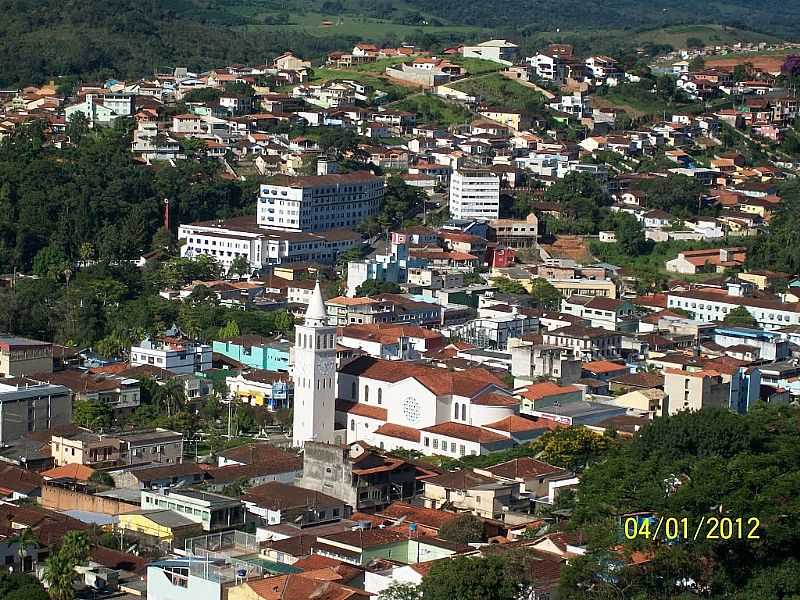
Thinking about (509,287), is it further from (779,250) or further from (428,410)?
(428,410)

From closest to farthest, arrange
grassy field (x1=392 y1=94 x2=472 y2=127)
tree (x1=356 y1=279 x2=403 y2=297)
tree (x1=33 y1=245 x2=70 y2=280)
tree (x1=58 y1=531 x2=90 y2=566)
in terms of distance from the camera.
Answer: tree (x1=58 y1=531 x2=90 y2=566) < tree (x1=356 y1=279 x2=403 y2=297) < tree (x1=33 y1=245 x2=70 y2=280) < grassy field (x1=392 y1=94 x2=472 y2=127)

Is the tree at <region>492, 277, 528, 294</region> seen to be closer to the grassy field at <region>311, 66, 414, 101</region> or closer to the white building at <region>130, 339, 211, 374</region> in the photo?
the white building at <region>130, 339, 211, 374</region>

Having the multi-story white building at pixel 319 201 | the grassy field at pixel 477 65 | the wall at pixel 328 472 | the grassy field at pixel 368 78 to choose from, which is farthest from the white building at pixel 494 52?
the wall at pixel 328 472

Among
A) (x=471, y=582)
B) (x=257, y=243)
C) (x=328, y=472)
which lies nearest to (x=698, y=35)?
(x=257, y=243)

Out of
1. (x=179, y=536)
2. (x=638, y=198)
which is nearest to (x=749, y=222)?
(x=638, y=198)

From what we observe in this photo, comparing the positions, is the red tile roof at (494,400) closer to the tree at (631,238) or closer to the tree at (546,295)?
the tree at (546,295)

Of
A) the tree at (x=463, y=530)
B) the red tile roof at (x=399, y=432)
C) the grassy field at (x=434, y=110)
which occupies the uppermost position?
the grassy field at (x=434, y=110)

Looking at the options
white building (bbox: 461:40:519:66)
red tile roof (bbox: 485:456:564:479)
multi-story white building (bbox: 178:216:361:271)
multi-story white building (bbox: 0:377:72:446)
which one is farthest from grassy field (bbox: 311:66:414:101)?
red tile roof (bbox: 485:456:564:479)
